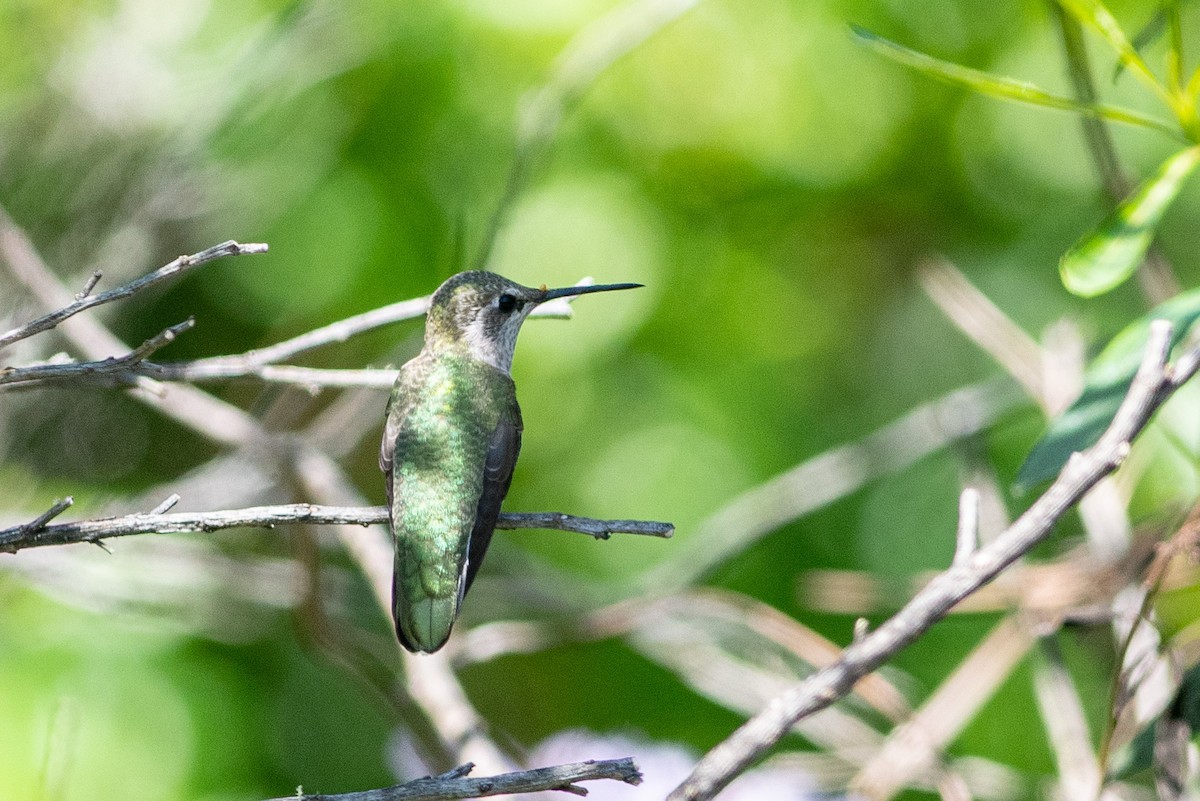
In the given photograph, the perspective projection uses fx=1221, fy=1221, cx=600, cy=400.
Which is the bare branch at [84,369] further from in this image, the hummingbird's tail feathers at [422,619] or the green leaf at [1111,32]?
the green leaf at [1111,32]

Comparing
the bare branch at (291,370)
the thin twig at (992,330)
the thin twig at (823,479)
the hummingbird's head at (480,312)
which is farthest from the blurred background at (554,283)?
the bare branch at (291,370)

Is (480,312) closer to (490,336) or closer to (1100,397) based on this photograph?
(490,336)

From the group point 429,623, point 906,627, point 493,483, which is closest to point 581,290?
point 493,483

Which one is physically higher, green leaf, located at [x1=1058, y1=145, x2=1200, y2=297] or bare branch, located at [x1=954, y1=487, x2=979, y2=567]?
green leaf, located at [x1=1058, y1=145, x2=1200, y2=297]

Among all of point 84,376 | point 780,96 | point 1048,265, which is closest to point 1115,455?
point 84,376

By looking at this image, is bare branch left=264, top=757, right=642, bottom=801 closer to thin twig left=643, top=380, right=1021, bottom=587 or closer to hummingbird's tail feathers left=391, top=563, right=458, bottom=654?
hummingbird's tail feathers left=391, top=563, right=458, bottom=654

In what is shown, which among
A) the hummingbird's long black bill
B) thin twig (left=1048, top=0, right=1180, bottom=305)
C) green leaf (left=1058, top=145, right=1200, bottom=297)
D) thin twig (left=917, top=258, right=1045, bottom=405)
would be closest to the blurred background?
thin twig (left=917, top=258, right=1045, bottom=405)

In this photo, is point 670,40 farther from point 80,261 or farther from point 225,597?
point 225,597
